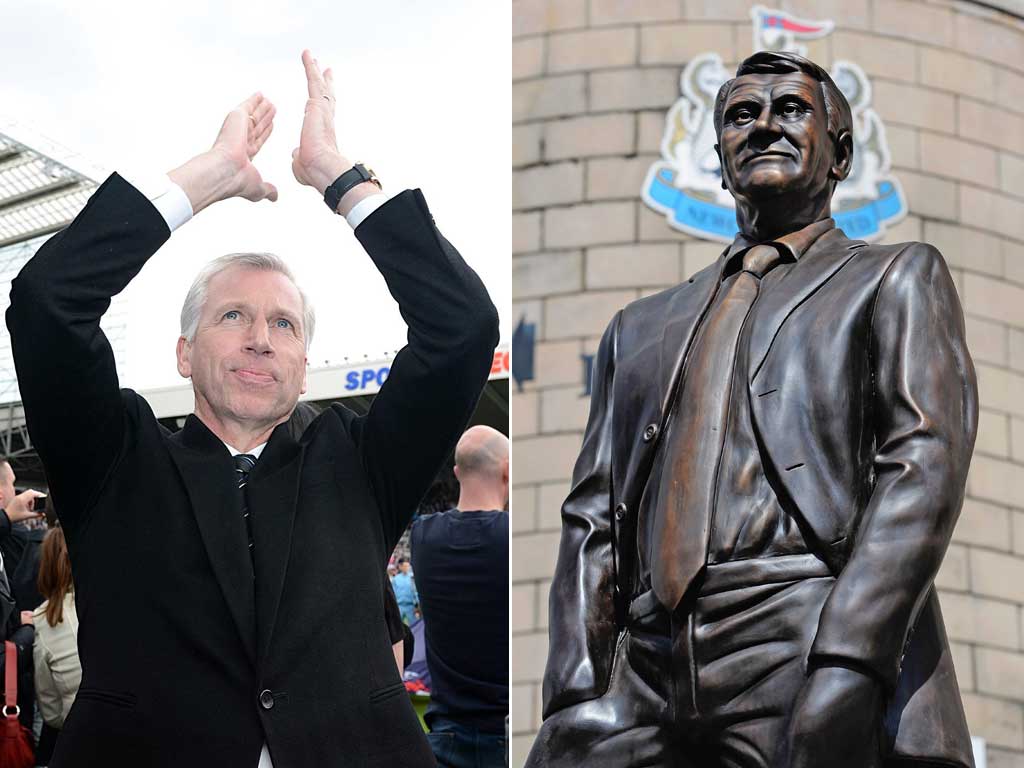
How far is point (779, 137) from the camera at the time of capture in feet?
8.63

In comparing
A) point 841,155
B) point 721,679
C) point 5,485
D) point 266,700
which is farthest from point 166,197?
point 5,485

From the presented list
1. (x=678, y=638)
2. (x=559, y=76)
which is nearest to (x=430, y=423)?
(x=678, y=638)

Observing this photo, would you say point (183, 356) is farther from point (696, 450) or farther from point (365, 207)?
point (696, 450)

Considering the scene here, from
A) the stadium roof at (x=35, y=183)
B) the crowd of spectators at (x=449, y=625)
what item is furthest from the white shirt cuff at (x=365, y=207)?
the stadium roof at (x=35, y=183)

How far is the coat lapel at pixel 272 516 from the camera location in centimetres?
272

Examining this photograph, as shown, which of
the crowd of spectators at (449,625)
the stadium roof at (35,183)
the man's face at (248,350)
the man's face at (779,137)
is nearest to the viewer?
the man's face at (779,137)

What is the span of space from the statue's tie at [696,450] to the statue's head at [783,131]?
19 centimetres

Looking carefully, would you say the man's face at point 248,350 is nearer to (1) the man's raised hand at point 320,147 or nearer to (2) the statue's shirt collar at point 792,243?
(1) the man's raised hand at point 320,147

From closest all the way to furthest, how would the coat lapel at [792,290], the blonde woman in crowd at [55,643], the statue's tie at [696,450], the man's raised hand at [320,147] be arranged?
the statue's tie at [696,450] < the coat lapel at [792,290] < the man's raised hand at [320,147] < the blonde woman in crowd at [55,643]

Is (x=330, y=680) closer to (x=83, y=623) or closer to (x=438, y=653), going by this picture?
(x=83, y=623)

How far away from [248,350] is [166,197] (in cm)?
36

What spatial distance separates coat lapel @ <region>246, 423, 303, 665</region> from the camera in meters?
2.72

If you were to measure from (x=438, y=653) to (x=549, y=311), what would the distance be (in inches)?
214

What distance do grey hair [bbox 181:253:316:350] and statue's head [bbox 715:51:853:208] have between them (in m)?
0.99
